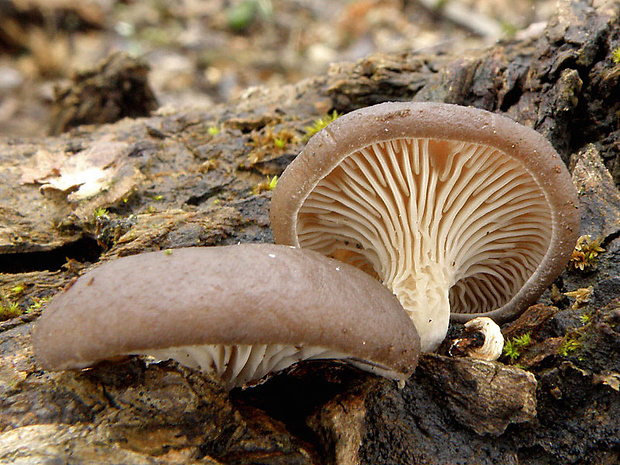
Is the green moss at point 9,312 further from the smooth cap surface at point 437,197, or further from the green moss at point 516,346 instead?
the green moss at point 516,346

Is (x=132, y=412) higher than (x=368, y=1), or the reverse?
(x=368, y=1)

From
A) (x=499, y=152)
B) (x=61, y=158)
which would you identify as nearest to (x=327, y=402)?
(x=499, y=152)

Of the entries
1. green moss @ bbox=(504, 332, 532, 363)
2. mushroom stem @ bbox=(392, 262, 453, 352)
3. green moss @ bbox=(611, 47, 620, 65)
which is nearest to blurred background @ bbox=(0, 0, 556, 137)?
green moss @ bbox=(611, 47, 620, 65)

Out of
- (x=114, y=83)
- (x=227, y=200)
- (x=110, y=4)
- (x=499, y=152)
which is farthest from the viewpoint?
(x=110, y=4)

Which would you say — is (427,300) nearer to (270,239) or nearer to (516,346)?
(516,346)

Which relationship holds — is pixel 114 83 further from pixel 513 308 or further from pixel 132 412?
pixel 513 308

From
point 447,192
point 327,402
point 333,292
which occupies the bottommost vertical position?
point 327,402

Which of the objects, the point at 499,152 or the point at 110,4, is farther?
the point at 110,4
